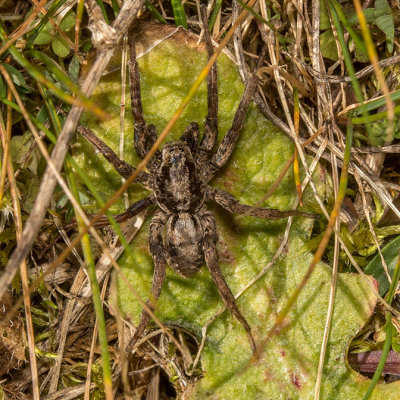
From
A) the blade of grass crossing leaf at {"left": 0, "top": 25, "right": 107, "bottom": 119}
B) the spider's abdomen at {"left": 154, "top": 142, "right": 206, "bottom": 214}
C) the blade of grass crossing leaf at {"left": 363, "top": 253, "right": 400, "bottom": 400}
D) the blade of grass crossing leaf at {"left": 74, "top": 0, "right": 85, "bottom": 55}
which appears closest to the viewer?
the blade of grass crossing leaf at {"left": 0, "top": 25, "right": 107, "bottom": 119}

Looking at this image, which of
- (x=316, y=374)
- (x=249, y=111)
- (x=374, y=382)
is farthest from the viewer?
(x=249, y=111)

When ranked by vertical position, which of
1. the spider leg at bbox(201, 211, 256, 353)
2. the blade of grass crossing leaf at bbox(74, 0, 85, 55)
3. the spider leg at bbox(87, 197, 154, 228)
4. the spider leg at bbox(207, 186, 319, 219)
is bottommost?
the spider leg at bbox(201, 211, 256, 353)

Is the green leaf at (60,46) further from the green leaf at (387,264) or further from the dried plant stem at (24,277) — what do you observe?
the green leaf at (387,264)

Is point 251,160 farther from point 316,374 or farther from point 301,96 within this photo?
point 316,374

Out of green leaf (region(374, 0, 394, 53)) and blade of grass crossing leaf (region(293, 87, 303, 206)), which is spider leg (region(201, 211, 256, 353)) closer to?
blade of grass crossing leaf (region(293, 87, 303, 206))

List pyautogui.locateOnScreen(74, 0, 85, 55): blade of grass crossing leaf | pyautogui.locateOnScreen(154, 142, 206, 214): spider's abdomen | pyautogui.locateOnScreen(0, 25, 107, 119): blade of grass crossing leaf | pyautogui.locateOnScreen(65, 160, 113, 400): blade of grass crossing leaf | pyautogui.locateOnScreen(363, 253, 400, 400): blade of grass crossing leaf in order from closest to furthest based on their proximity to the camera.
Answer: pyautogui.locateOnScreen(0, 25, 107, 119): blade of grass crossing leaf < pyautogui.locateOnScreen(65, 160, 113, 400): blade of grass crossing leaf < pyautogui.locateOnScreen(363, 253, 400, 400): blade of grass crossing leaf < pyautogui.locateOnScreen(74, 0, 85, 55): blade of grass crossing leaf < pyautogui.locateOnScreen(154, 142, 206, 214): spider's abdomen

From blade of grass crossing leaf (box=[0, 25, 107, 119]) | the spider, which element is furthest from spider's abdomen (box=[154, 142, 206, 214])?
blade of grass crossing leaf (box=[0, 25, 107, 119])

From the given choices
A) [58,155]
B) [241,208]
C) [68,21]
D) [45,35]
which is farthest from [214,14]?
[58,155]

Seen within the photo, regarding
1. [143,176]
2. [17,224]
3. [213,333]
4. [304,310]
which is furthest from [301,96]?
[17,224]
